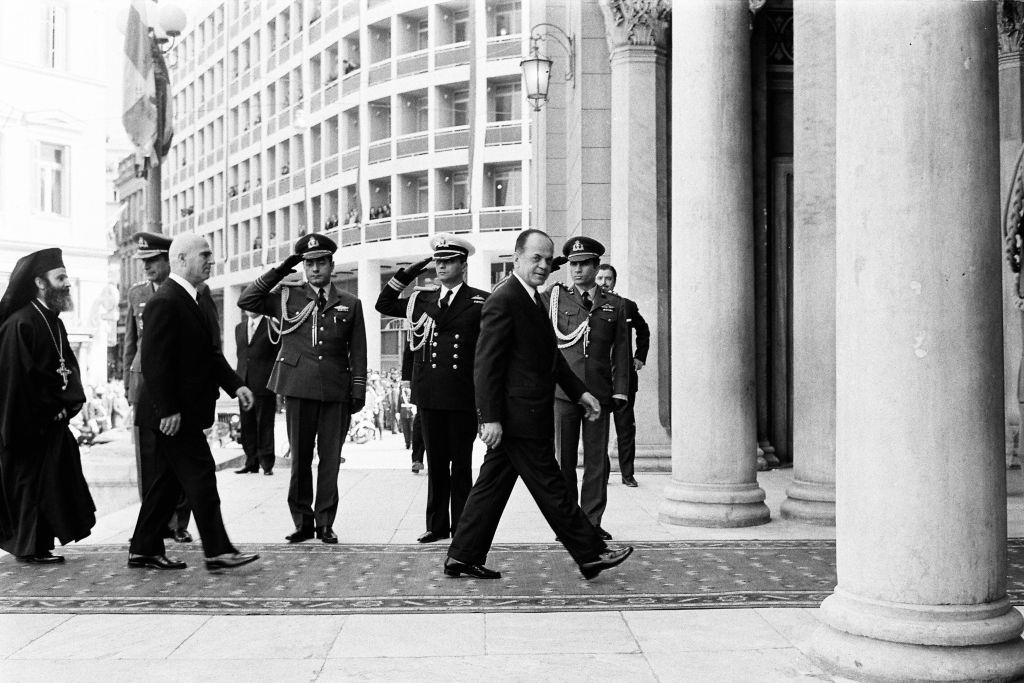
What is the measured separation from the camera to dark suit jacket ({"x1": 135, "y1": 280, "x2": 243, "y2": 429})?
23.3ft

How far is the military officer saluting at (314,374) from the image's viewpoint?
8359 millimetres

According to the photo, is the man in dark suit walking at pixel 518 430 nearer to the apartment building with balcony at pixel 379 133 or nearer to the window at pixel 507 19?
the apartment building with balcony at pixel 379 133

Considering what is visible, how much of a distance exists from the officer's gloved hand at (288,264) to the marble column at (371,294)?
43788 mm

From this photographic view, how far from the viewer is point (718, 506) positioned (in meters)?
8.83

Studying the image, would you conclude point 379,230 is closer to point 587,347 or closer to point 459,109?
point 459,109

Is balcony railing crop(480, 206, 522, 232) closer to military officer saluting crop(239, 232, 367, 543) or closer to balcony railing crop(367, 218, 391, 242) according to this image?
balcony railing crop(367, 218, 391, 242)

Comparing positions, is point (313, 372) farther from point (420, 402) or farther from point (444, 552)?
point (444, 552)

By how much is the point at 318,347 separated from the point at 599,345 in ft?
6.98

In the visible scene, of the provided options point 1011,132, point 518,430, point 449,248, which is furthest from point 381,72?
point 518,430

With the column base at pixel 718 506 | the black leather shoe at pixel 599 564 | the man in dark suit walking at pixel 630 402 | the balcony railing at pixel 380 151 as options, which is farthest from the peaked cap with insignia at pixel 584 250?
the balcony railing at pixel 380 151

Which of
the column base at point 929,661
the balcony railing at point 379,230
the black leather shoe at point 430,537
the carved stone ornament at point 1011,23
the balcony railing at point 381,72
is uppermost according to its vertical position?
the balcony railing at point 381,72

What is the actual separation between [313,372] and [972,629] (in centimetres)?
513

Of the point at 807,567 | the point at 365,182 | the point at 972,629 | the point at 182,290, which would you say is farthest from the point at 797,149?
the point at 365,182

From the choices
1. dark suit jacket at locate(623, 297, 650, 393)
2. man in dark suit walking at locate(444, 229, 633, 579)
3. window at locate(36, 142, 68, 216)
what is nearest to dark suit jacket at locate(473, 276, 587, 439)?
man in dark suit walking at locate(444, 229, 633, 579)
